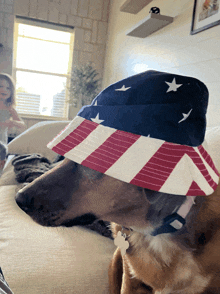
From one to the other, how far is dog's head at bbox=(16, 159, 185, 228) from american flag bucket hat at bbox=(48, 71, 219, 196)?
0.09 metres

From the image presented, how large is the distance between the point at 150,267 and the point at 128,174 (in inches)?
13.5

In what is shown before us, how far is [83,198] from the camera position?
0.53 meters

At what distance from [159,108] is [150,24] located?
189cm

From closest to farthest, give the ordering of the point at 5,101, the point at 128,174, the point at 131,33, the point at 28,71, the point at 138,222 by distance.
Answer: the point at 128,174 < the point at 138,222 < the point at 5,101 < the point at 131,33 < the point at 28,71

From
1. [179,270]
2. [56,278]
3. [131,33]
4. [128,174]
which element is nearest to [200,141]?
[128,174]

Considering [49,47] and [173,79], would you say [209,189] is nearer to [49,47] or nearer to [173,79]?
[173,79]

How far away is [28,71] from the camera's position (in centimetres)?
344

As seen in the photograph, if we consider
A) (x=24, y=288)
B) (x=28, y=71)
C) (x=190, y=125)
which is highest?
(x=28, y=71)

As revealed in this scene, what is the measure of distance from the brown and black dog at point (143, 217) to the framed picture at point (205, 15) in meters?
1.27

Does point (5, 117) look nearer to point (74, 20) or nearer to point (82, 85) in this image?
point (82, 85)

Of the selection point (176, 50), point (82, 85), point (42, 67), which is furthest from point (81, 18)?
point (176, 50)

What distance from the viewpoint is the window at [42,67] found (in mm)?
3375

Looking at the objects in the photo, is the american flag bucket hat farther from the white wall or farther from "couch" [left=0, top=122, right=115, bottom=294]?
the white wall

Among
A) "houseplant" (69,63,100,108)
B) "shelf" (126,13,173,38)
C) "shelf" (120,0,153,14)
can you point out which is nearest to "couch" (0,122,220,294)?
"shelf" (126,13,173,38)
